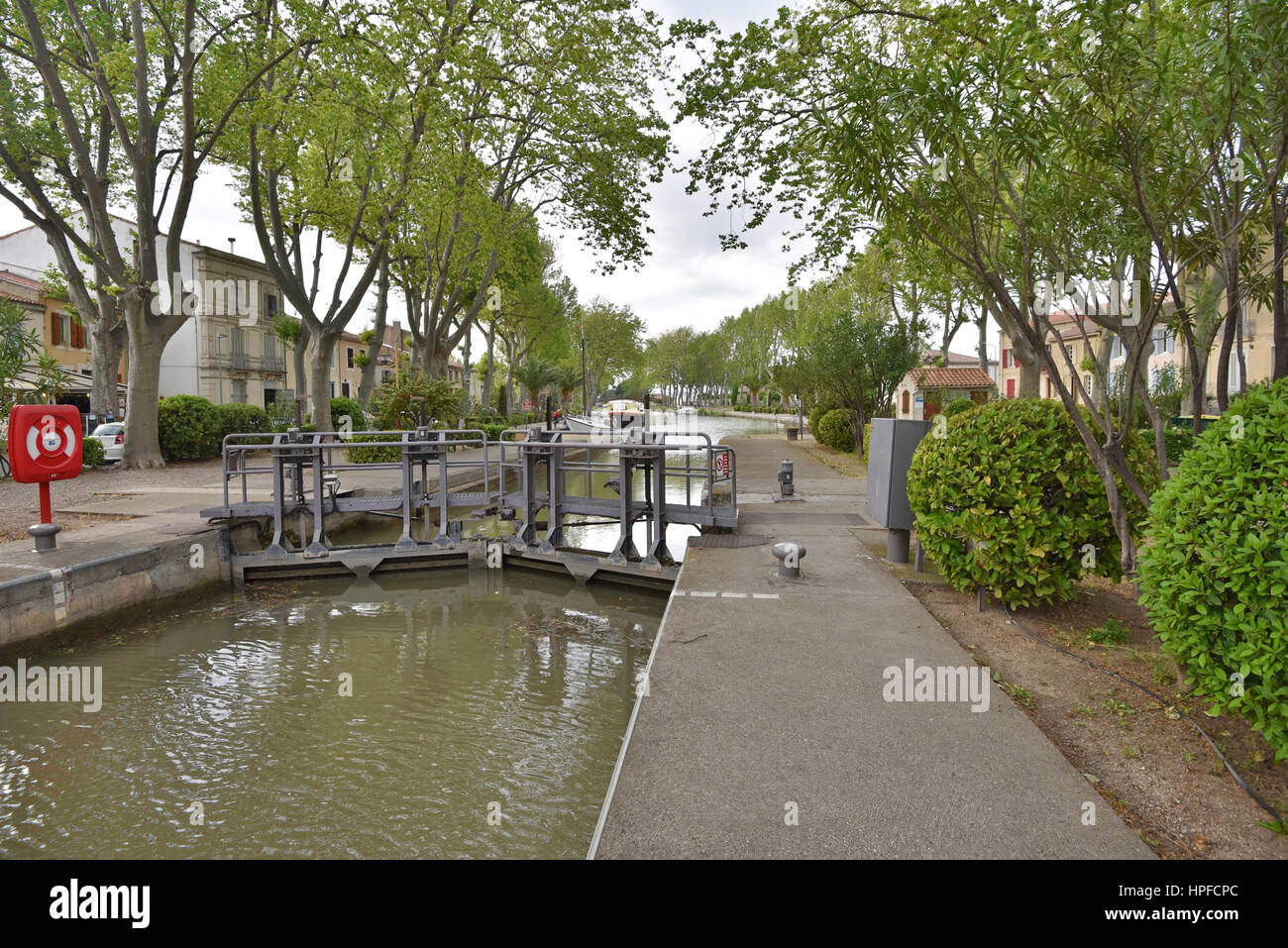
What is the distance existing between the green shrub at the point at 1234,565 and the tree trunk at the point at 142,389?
1874 centimetres

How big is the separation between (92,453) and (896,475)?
17754mm

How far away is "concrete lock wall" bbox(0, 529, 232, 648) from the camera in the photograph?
6.48 metres

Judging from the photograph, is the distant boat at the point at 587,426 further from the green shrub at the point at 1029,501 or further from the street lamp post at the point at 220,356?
the street lamp post at the point at 220,356

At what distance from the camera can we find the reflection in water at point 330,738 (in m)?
3.87

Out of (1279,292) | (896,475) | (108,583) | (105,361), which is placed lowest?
(108,583)

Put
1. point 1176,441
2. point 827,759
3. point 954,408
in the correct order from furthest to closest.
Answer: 1. point 954,408
2. point 1176,441
3. point 827,759

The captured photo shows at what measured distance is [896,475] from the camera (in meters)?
7.38

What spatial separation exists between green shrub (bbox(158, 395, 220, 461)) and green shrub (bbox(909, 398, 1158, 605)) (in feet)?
64.6

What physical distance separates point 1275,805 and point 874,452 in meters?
5.19

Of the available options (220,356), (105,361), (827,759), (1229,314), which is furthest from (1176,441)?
(220,356)

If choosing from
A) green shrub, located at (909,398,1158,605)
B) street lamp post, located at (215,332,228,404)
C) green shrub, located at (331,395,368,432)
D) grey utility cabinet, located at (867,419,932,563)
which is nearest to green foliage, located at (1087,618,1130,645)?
green shrub, located at (909,398,1158,605)

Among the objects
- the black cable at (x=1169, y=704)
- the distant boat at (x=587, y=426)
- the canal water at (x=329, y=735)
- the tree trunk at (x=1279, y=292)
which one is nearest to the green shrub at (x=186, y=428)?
the distant boat at (x=587, y=426)

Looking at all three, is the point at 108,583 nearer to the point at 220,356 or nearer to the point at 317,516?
the point at 317,516

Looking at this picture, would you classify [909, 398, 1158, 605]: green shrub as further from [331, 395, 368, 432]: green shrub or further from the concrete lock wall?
[331, 395, 368, 432]: green shrub
